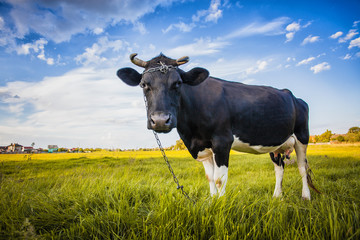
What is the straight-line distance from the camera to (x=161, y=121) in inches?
118

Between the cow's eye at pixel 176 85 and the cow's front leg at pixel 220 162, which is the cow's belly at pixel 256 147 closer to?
the cow's front leg at pixel 220 162

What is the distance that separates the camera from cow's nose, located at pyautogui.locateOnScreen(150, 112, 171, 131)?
9.80 feet

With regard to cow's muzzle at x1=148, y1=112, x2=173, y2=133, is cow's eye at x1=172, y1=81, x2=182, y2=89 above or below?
above

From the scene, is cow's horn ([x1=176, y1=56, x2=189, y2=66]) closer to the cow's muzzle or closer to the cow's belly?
the cow's muzzle

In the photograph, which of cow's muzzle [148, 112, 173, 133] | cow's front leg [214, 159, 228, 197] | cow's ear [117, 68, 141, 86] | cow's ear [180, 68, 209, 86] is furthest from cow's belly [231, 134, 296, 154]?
cow's ear [117, 68, 141, 86]

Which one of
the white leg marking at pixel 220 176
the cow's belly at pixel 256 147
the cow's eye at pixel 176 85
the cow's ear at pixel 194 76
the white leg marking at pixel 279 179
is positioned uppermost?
the cow's ear at pixel 194 76

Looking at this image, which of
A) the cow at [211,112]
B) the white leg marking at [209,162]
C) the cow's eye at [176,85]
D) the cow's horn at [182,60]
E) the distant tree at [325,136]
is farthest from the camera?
the distant tree at [325,136]

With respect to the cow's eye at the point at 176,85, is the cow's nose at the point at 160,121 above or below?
below

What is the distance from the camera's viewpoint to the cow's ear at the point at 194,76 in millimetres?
3824

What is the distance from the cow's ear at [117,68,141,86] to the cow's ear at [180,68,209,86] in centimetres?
93

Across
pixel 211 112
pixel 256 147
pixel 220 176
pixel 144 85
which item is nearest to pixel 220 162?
pixel 220 176

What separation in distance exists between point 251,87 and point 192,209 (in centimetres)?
358

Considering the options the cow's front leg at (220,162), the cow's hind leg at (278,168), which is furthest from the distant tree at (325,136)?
the cow's front leg at (220,162)

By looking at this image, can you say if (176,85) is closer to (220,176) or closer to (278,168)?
(220,176)
